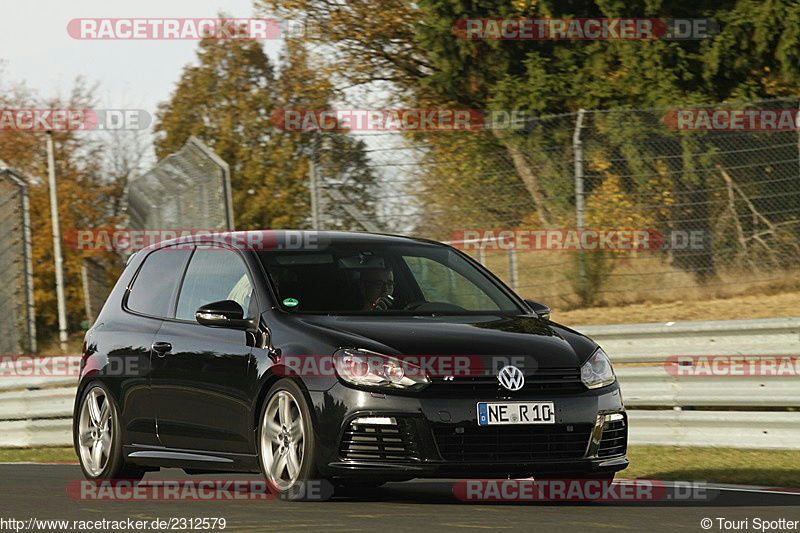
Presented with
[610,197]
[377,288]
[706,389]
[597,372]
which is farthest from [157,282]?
[610,197]

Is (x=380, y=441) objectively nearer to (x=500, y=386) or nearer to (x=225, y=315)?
(x=500, y=386)

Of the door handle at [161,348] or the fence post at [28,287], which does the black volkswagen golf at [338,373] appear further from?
the fence post at [28,287]

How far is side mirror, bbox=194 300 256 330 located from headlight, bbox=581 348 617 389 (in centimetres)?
187

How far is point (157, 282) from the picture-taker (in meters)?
10.1

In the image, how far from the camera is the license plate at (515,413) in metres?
7.91

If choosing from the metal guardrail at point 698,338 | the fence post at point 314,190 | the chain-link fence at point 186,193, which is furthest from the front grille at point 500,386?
the fence post at point 314,190

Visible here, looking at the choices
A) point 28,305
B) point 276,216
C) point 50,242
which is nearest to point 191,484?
point 28,305

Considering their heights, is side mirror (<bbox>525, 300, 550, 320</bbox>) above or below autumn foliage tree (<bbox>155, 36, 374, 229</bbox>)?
below

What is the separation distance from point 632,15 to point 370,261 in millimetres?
13069

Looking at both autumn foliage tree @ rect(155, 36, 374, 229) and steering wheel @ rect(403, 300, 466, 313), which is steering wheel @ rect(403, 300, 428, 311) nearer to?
steering wheel @ rect(403, 300, 466, 313)

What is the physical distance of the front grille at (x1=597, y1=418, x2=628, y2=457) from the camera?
8.38 meters

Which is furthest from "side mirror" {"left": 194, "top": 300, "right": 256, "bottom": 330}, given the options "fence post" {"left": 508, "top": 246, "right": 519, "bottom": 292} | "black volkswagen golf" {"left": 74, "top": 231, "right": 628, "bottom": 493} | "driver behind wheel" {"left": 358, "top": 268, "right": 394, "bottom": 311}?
"fence post" {"left": 508, "top": 246, "right": 519, "bottom": 292}

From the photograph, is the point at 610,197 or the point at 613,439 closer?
the point at 613,439

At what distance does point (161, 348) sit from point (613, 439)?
2850 millimetres
